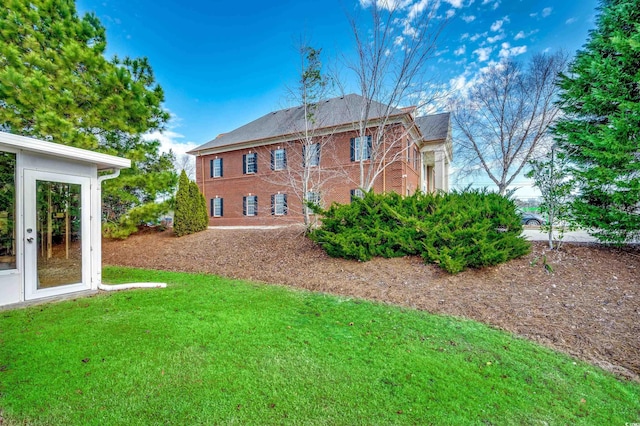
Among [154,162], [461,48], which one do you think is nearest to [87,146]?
[154,162]

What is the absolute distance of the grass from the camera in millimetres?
2154

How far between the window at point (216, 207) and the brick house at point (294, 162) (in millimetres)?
64

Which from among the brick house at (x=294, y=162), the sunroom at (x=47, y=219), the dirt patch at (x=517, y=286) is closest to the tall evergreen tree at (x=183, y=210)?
the dirt patch at (x=517, y=286)

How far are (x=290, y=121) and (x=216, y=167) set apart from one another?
6495 mm

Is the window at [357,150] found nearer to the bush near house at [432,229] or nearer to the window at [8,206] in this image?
the bush near house at [432,229]

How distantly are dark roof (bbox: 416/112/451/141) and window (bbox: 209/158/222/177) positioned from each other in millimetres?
12801

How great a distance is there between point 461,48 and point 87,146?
1171 centimetres

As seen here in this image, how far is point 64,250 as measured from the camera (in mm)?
5207

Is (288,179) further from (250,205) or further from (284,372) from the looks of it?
(284,372)

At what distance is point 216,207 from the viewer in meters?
19.2

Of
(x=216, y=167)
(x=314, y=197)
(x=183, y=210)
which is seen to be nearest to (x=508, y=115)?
(x=314, y=197)

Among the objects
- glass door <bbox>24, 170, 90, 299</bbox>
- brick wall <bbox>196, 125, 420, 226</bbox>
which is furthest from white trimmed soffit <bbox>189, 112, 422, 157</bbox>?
glass door <bbox>24, 170, 90, 299</bbox>

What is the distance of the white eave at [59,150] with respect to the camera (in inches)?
169

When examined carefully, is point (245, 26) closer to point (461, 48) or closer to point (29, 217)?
point (461, 48)
